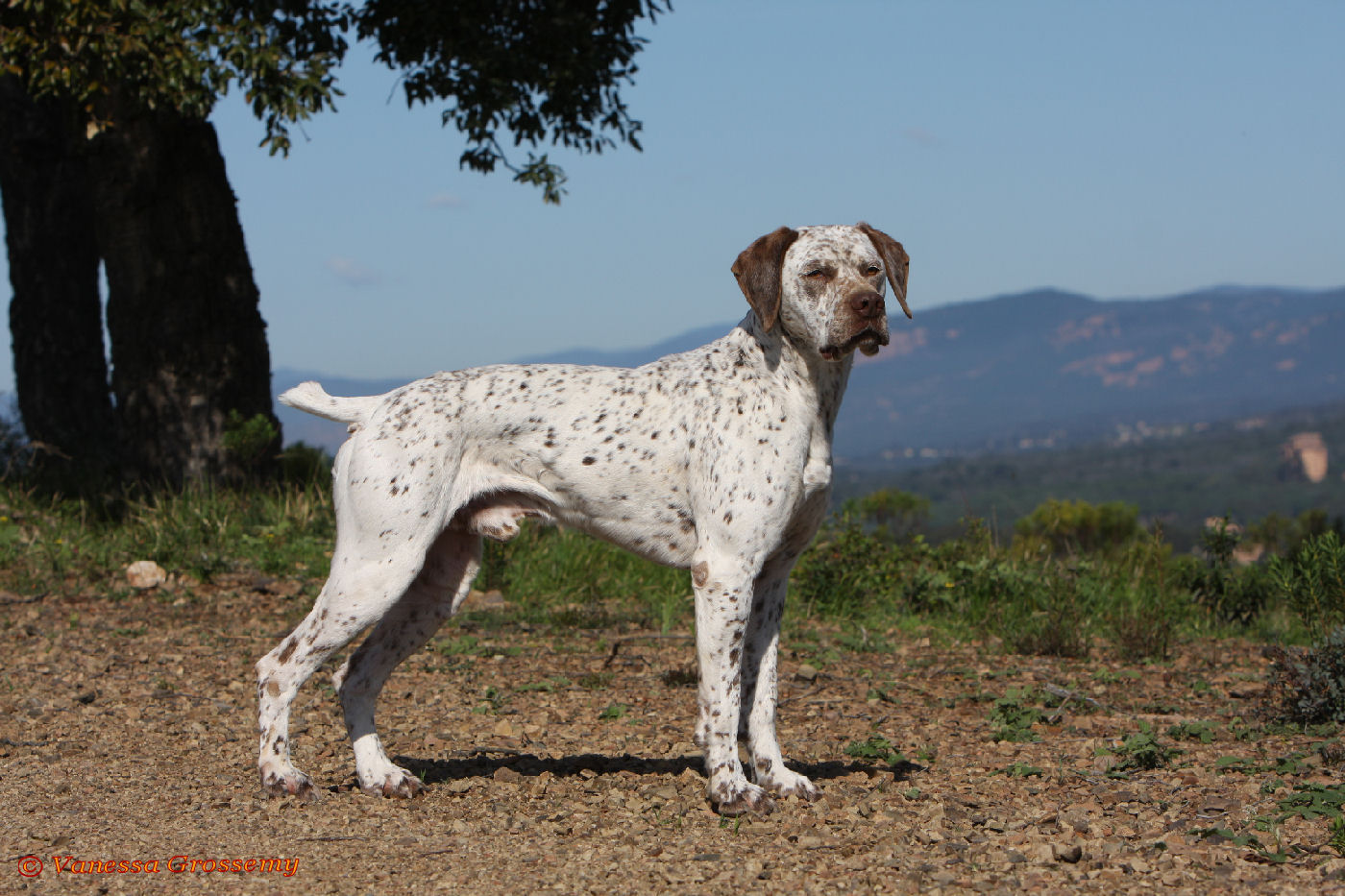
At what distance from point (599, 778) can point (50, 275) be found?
32.9 ft

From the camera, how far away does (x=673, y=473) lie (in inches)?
186

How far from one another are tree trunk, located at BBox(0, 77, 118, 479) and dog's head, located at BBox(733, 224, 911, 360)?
957 cm

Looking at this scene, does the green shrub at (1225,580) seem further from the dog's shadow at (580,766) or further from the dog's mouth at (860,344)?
the dog's mouth at (860,344)

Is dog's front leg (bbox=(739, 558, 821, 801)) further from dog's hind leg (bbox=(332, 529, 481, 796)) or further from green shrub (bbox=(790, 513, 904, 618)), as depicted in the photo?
green shrub (bbox=(790, 513, 904, 618))

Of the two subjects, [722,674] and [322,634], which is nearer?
[722,674]

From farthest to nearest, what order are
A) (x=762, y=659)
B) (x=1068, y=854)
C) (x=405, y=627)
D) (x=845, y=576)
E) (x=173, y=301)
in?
(x=173, y=301), (x=845, y=576), (x=405, y=627), (x=762, y=659), (x=1068, y=854)

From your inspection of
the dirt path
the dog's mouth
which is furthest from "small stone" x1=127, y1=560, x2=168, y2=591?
the dog's mouth

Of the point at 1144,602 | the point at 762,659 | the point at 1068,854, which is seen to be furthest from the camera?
the point at 1144,602

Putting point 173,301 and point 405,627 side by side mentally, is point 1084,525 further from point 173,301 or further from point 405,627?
point 405,627

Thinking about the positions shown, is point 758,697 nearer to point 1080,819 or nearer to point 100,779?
point 1080,819

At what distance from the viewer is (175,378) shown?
33.2ft

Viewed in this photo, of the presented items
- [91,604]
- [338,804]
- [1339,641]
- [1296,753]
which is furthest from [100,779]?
[1339,641]

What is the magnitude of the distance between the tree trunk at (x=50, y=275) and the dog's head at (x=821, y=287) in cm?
957

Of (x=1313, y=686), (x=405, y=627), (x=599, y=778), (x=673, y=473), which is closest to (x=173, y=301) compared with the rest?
(x=405, y=627)
